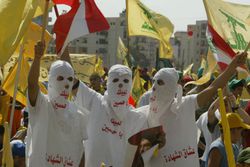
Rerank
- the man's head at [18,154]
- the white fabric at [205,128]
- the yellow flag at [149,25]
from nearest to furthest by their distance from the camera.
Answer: the man's head at [18,154], the white fabric at [205,128], the yellow flag at [149,25]

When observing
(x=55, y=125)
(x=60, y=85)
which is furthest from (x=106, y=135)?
(x=60, y=85)

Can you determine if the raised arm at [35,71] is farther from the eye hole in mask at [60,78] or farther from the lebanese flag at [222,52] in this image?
the lebanese flag at [222,52]

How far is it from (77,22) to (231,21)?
1.53 meters

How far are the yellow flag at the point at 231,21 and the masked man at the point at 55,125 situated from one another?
1.62m

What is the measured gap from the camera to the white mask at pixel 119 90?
6.50 m

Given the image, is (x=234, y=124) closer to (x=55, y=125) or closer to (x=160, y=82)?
(x=160, y=82)

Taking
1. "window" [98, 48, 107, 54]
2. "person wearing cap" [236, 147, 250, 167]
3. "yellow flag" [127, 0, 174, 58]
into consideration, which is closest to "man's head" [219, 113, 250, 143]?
"person wearing cap" [236, 147, 250, 167]

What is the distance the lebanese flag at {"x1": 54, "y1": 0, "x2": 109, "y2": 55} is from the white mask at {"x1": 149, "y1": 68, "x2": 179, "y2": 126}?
1.08 m

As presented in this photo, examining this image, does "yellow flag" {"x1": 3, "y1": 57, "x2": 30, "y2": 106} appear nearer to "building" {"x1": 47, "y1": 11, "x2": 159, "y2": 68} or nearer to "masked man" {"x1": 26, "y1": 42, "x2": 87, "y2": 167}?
"masked man" {"x1": 26, "y1": 42, "x2": 87, "y2": 167}

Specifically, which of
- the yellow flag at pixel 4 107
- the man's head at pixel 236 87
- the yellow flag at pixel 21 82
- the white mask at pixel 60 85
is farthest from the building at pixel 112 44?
the white mask at pixel 60 85

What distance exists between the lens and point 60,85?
617 cm

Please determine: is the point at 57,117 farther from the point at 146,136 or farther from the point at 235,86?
the point at 235,86

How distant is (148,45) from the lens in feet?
400

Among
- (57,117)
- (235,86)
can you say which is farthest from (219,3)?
(57,117)
